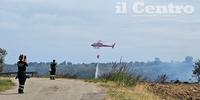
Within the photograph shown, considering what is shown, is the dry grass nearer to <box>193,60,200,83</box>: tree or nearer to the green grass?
the green grass

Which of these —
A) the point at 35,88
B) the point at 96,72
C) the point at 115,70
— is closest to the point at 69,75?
the point at 96,72

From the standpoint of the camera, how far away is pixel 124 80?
40.2 metres

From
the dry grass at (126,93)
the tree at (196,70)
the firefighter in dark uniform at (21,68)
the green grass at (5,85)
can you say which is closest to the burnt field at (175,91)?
the dry grass at (126,93)

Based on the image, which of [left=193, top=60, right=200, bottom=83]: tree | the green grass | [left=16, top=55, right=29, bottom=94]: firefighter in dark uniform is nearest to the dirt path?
the green grass

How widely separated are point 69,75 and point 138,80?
1376 cm

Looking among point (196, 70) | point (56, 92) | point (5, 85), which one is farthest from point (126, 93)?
point (196, 70)

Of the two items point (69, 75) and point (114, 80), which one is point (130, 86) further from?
point (69, 75)

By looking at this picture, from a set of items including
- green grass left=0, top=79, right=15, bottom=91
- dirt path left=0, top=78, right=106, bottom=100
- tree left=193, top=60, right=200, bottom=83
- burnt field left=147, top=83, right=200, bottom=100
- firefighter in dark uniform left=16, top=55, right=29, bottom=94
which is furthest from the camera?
tree left=193, top=60, right=200, bottom=83

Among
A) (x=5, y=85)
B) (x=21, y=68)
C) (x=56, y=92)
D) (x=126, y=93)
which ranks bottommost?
(x=126, y=93)

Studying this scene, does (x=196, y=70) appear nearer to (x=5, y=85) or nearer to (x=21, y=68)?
(x=5, y=85)

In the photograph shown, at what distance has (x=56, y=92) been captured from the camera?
33688 millimetres

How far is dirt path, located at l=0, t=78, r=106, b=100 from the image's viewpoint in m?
30.6

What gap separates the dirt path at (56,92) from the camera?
3064 centimetres

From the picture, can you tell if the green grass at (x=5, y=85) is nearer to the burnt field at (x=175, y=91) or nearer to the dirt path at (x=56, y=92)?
the dirt path at (x=56, y=92)
